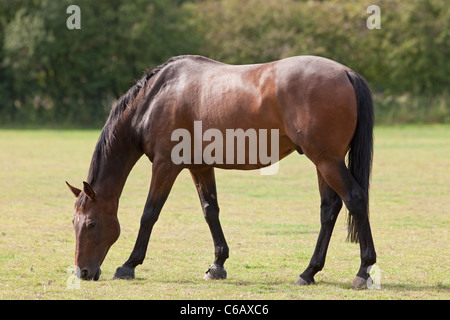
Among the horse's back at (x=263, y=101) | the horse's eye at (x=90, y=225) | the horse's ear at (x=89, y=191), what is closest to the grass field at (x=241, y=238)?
the horse's eye at (x=90, y=225)

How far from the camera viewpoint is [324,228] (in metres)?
6.98

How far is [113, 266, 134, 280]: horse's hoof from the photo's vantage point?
7078 mm

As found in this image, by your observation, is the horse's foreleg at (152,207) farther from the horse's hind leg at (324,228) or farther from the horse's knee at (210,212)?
the horse's hind leg at (324,228)

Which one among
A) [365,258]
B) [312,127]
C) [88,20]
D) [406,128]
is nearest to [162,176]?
[312,127]

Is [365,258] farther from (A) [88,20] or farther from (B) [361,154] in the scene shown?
(A) [88,20]

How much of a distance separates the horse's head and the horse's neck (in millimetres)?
114

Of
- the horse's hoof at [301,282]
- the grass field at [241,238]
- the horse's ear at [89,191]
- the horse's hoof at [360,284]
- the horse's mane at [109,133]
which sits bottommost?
the grass field at [241,238]

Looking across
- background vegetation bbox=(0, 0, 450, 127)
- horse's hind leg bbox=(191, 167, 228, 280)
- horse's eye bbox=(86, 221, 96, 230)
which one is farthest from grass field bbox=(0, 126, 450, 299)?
background vegetation bbox=(0, 0, 450, 127)

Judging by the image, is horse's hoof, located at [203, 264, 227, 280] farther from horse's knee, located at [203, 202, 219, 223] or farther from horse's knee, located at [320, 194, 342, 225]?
horse's knee, located at [320, 194, 342, 225]

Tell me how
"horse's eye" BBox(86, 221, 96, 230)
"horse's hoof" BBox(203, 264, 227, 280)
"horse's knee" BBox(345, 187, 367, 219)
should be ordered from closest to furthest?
"horse's knee" BBox(345, 187, 367, 219)
"horse's eye" BBox(86, 221, 96, 230)
"horse's hoof" BBox(203, 264, 227, 280)

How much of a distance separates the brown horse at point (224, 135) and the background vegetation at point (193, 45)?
1140 inches

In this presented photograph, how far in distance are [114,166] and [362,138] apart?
2455mm

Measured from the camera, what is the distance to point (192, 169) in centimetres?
748

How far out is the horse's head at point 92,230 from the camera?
698cm
